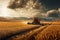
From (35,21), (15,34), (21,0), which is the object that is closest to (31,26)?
(35,21)

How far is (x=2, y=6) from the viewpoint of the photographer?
4230mm

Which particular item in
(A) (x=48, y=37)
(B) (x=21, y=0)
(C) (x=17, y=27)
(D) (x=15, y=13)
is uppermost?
(B) (x=21, y=0)

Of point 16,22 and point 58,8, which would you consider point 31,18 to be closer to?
point 16,22

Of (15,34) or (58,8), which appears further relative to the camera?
(58,8)

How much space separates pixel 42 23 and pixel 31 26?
292 mm

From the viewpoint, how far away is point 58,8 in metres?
4.22

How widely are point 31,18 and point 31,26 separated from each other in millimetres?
214

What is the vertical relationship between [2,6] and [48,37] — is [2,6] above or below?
above

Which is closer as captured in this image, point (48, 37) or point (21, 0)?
point (48, 37)

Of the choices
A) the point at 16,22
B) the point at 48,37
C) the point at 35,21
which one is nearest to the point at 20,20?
the point at 16,22

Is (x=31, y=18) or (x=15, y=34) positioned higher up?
(x=31, y=18)

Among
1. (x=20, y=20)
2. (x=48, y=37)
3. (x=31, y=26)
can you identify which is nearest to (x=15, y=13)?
(x=20, y=20)

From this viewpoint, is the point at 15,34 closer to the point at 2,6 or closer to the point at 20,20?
the point at 20,20

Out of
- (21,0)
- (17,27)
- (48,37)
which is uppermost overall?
(21,0)
